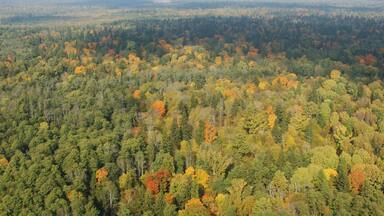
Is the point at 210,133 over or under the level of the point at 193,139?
over

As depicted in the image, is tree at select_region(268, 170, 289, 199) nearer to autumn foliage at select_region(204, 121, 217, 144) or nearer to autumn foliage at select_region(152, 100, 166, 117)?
autumn foliage at select_region(204, 121, 217, 144)

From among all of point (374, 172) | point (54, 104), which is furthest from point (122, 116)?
point (374, 172)

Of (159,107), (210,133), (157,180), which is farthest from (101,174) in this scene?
(159,107)

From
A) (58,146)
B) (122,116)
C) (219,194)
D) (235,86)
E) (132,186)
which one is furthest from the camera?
(235,86)

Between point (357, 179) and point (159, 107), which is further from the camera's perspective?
point (159, 107)

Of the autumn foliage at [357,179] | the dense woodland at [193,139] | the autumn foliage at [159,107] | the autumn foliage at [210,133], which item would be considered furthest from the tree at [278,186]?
the autumn foliage at [159,107]

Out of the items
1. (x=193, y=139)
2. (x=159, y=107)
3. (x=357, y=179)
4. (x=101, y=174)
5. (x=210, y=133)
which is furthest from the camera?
(x=159, y=107)

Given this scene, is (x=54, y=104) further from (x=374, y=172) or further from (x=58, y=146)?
(x=374, y=172)

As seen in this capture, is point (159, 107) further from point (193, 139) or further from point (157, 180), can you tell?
point (157, 180)
